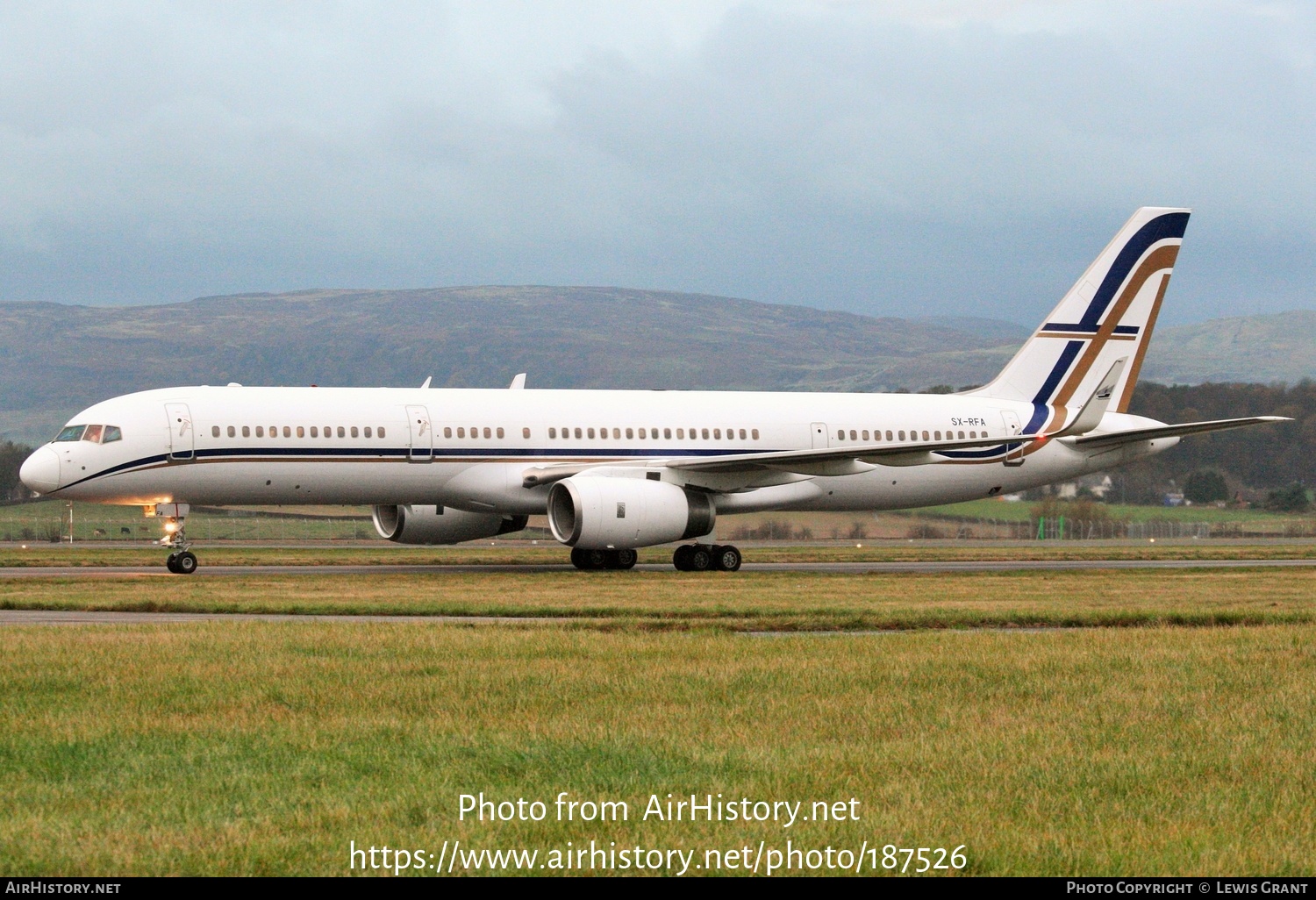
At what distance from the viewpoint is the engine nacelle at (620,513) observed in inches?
1262

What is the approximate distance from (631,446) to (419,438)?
4.88m

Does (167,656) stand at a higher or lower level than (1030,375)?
lower

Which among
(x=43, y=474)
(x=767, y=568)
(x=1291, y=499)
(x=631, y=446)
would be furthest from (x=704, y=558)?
(x=1291, y=499)

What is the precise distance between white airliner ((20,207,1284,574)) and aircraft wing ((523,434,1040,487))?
53 millimetres

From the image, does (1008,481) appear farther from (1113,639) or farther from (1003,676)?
(1003,676)

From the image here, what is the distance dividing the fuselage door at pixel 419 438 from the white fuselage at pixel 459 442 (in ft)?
0.08

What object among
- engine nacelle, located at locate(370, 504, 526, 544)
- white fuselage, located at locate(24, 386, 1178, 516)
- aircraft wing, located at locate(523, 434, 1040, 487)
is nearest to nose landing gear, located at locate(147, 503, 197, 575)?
white fuselage, located at locate(24, 386, 1178, 516)

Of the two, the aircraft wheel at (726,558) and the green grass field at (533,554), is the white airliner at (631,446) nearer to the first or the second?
the aircraft wheel at (726,558)

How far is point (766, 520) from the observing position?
63.7 metres

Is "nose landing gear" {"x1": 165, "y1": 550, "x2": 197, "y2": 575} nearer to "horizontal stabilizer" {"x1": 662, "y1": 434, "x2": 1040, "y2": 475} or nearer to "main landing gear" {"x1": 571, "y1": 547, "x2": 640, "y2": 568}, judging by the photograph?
"main landing gear" {"x1": 571, "y1": 547, "x2": 640, "y2": 568}

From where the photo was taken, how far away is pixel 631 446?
3553cm

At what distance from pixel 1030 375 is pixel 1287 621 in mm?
20894

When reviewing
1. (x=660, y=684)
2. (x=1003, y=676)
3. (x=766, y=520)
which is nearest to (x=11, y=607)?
(x=660, y=684)

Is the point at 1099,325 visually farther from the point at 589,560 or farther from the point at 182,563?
the point at 182,563
